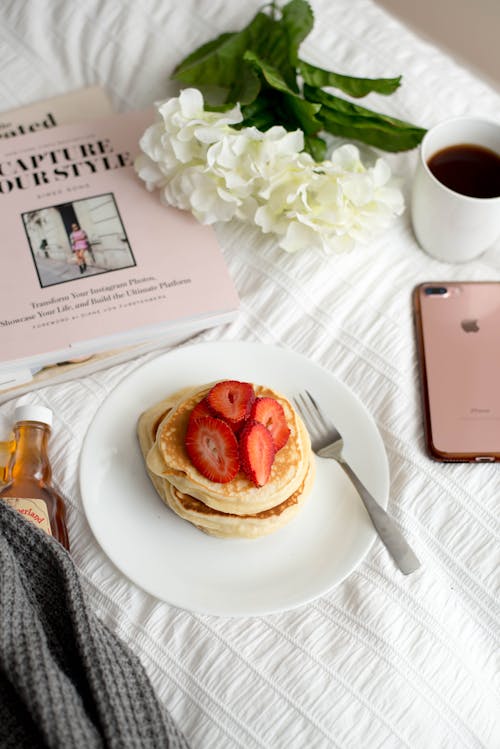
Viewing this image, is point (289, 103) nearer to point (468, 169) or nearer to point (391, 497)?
point (468, 169)

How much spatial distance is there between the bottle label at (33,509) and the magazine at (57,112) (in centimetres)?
52

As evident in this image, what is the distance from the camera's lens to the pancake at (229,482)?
764 mm

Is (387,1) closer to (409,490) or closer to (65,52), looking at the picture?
(65,52)

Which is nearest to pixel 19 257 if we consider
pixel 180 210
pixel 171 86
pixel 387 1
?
pixel 180 210

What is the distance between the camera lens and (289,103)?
98 cm

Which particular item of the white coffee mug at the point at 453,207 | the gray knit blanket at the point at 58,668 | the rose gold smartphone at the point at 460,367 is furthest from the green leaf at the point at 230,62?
the gray knit blanket at the point at 58,668

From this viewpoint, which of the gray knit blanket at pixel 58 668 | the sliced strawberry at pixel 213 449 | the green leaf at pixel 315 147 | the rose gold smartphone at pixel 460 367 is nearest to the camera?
the gray knit blanket at pixel 58 668

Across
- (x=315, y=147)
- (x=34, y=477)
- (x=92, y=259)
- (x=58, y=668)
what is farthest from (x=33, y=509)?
(x=315, y=147)

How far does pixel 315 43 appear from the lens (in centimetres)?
110

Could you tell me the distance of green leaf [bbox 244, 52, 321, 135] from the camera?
3.08 feet

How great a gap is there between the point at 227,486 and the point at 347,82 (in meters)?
0.54

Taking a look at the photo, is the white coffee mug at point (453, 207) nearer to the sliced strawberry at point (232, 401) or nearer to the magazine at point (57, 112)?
the sliced strawberry at point (232, 401)

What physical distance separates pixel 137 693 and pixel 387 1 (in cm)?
135

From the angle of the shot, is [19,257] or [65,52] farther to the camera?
[65,52]
